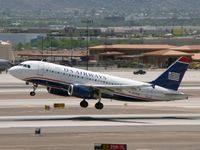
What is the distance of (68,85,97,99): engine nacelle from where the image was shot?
91188mm

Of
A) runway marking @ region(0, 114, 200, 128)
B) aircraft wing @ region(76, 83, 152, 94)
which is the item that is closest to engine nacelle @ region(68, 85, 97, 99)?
aircraft wing @ region(76, 83, 152, 94)

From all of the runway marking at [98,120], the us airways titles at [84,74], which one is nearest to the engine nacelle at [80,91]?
the us airways titles at [84,74]

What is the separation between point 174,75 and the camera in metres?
93.1

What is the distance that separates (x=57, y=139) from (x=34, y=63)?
22.0m

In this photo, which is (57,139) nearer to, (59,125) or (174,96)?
(59,125)

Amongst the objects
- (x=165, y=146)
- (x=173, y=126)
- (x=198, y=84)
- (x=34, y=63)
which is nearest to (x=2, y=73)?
(x=198, y=84)

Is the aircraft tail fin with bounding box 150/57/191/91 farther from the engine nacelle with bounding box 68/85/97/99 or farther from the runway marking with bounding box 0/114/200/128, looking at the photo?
the engine nacelle with bounding box 68/85/97/99

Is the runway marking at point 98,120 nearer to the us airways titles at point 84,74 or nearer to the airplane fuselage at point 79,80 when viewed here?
the airplane fuselage at point 79,80

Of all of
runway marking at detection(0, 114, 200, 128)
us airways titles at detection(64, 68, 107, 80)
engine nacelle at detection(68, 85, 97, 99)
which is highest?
us airways titles at detection(64, 68, 107, 80)

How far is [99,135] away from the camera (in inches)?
2953

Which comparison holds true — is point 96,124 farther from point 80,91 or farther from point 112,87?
point 112,87

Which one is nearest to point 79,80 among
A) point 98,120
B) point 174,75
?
point 98,120

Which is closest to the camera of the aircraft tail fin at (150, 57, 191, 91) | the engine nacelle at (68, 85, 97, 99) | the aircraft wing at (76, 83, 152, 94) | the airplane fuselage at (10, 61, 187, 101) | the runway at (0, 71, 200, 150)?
the runway at (0, 71, 200, 150)

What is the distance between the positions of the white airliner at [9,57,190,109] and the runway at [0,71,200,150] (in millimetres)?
1893
